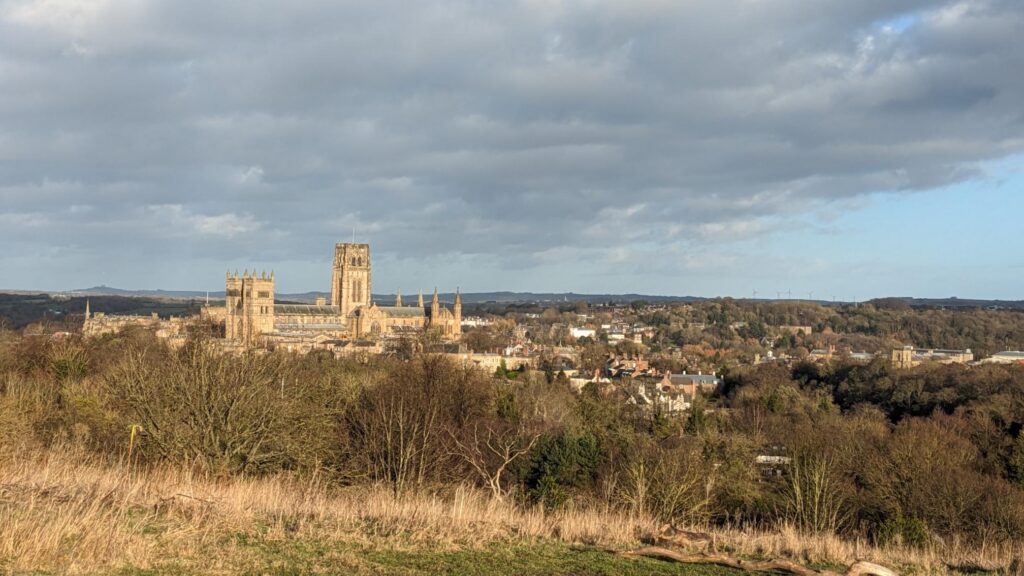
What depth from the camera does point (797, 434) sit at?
3975 centimetres

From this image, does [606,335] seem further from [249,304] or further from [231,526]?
[231,526]

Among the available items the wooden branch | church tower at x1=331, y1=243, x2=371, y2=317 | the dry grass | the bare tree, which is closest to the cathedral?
church tower at x1=331, y1=243, x2=371, y2=317

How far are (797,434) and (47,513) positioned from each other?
35095mm

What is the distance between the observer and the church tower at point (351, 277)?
413 feet

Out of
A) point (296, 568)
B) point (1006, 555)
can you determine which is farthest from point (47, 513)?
point (1006, 555)

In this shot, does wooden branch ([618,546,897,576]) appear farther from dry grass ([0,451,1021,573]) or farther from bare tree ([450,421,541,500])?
bare tree ([450,421,541,500])

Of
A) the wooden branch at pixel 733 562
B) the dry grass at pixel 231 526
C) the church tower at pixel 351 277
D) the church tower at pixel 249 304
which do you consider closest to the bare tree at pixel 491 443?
the dry grass at pixel 231 526

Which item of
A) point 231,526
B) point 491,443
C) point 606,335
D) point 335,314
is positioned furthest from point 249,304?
point 231,526

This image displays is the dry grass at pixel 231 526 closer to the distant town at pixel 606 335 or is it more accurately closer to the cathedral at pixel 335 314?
A: the distant town at pixel 606 335

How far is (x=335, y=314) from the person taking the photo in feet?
397

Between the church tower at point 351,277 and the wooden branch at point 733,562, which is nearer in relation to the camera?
the wooden branch at point 733,562

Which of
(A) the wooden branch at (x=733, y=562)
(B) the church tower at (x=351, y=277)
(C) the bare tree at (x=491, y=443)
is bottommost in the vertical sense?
(C) the bare tree at (x=491, y=443)

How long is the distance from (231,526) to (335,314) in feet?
369

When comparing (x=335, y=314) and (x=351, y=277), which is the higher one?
(x=351, y=277)
